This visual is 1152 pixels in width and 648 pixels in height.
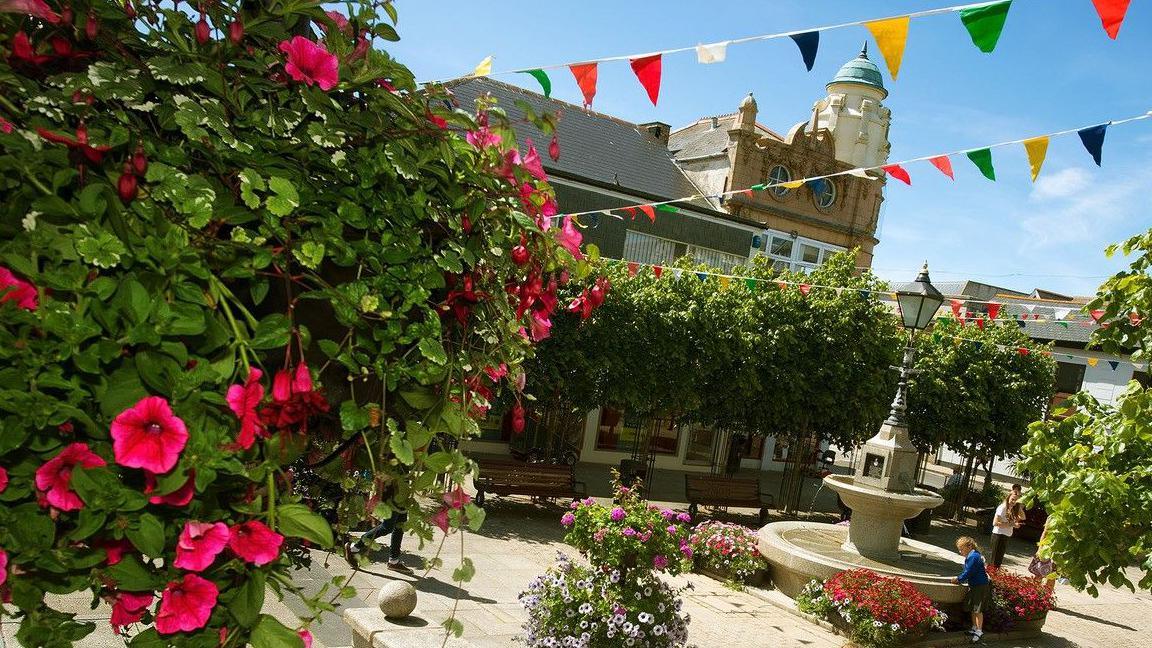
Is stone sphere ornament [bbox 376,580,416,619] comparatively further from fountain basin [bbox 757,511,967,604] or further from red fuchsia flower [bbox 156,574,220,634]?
fountain basin [bbox 757,511,967,604]

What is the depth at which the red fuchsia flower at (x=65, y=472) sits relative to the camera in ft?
4.01

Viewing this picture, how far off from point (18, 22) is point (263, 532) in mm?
919

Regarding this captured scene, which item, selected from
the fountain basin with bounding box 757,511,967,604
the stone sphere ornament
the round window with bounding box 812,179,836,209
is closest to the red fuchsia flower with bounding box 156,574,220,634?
the stone sphere ornament

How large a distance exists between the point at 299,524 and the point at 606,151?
27.4m

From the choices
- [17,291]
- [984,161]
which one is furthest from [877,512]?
[17,291]

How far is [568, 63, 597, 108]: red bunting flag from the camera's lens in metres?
6.41

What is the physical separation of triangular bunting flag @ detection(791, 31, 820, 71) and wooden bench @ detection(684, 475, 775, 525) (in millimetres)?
12386

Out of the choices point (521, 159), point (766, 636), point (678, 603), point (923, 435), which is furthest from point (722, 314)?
point (521, 159)

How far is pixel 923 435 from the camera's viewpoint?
2188 cm

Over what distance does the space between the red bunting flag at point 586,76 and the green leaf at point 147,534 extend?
550 cm

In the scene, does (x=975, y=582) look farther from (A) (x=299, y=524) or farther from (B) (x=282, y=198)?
(B) (x=282, y=198)

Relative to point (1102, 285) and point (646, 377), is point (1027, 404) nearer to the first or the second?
point (646, 377)

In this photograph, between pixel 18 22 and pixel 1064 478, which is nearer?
pixel 18 22

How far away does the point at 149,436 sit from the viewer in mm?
1225
